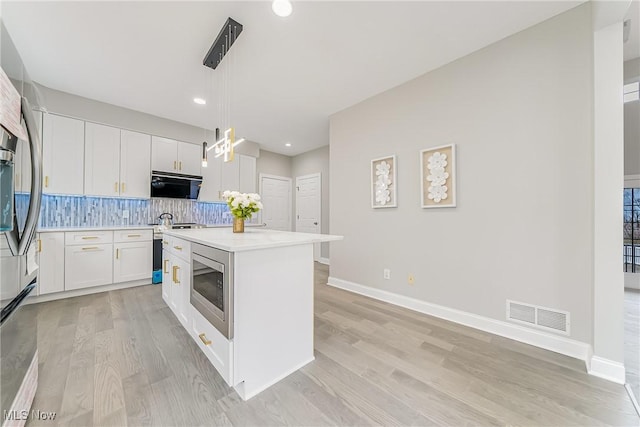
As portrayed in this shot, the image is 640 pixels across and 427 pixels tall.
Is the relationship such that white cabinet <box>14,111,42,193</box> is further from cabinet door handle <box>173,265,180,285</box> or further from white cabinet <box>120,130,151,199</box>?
white cabinet <box>120,130,151,199</box>

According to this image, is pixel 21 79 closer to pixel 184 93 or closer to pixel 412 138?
pixel 184 93

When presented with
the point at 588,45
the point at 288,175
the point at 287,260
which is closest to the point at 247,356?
the point at 287,260

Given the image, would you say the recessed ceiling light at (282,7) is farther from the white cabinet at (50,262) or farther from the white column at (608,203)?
the white cabinet at (50,262)

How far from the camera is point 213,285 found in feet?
5.25

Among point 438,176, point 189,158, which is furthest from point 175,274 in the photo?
point 438,176

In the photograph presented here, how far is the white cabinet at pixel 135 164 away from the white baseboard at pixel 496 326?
386cm

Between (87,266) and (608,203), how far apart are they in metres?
5.36

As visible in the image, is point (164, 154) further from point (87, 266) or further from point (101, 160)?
point (87, 266)

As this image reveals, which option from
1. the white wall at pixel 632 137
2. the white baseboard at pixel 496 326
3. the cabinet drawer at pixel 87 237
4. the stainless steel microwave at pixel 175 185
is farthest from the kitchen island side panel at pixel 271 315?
the white wall at pixel 632 137

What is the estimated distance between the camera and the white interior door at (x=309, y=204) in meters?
5.58

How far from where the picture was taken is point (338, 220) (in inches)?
145

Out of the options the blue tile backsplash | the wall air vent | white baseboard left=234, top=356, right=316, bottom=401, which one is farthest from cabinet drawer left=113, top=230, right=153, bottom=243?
the wall air vent

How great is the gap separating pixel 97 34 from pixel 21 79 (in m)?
1.49

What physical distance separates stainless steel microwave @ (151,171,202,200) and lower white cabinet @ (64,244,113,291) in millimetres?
1059
